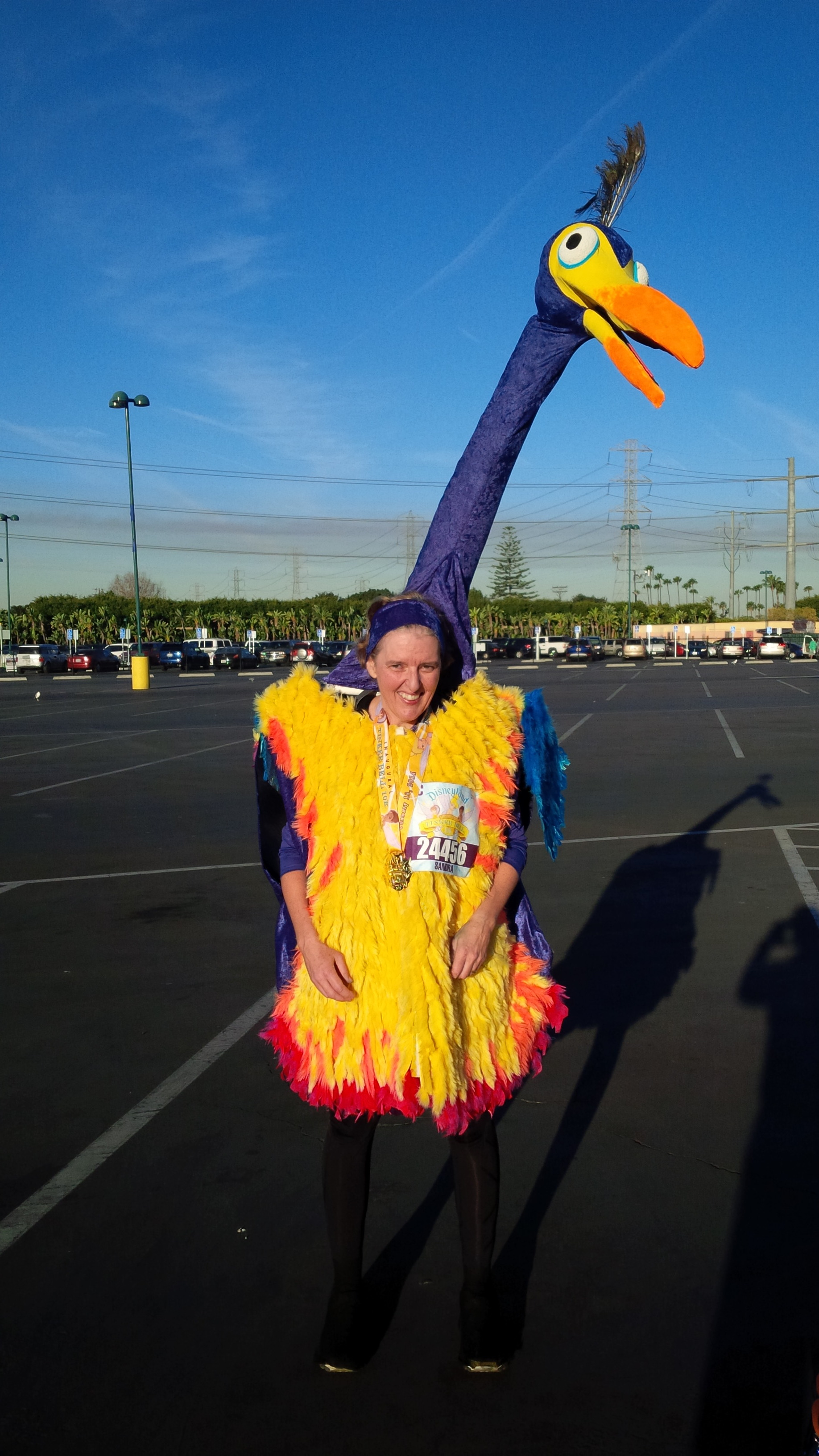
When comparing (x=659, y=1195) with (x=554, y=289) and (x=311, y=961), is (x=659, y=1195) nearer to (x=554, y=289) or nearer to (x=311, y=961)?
(x=311, y=961)

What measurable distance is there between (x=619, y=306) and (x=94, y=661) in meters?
56.6

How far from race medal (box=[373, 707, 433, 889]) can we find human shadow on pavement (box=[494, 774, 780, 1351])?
1168 millimetres

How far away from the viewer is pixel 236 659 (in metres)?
56.4

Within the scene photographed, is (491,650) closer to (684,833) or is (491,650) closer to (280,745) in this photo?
(684,833)

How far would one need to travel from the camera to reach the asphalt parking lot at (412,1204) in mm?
2430

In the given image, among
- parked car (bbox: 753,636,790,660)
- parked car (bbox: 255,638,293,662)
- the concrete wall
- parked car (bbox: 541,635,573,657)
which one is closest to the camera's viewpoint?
parked car (bbox: 753,636,790,660)

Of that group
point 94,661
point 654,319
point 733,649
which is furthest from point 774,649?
point 654,319

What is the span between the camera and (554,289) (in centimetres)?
366

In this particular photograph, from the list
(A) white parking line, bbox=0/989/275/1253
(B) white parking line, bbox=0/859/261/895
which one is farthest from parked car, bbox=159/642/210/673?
(A) white parking line, bbox=0/989/275/1253

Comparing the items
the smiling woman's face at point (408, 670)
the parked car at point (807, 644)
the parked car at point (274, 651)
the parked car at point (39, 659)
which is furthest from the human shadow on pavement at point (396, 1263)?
the parked car at point (807, 644)

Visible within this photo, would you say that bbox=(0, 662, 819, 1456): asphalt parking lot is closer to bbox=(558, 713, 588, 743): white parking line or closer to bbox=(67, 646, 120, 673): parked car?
bbox=(558, 713, 588, 743): white parking line

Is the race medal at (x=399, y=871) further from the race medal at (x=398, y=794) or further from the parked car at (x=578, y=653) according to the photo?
the parked car at (x=578, y=653)

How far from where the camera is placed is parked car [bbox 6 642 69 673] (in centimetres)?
5584

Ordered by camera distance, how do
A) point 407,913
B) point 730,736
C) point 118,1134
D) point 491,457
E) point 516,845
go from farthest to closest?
point 730,736, point 118,1134, point 491,457, point 516,845, point 407,913
